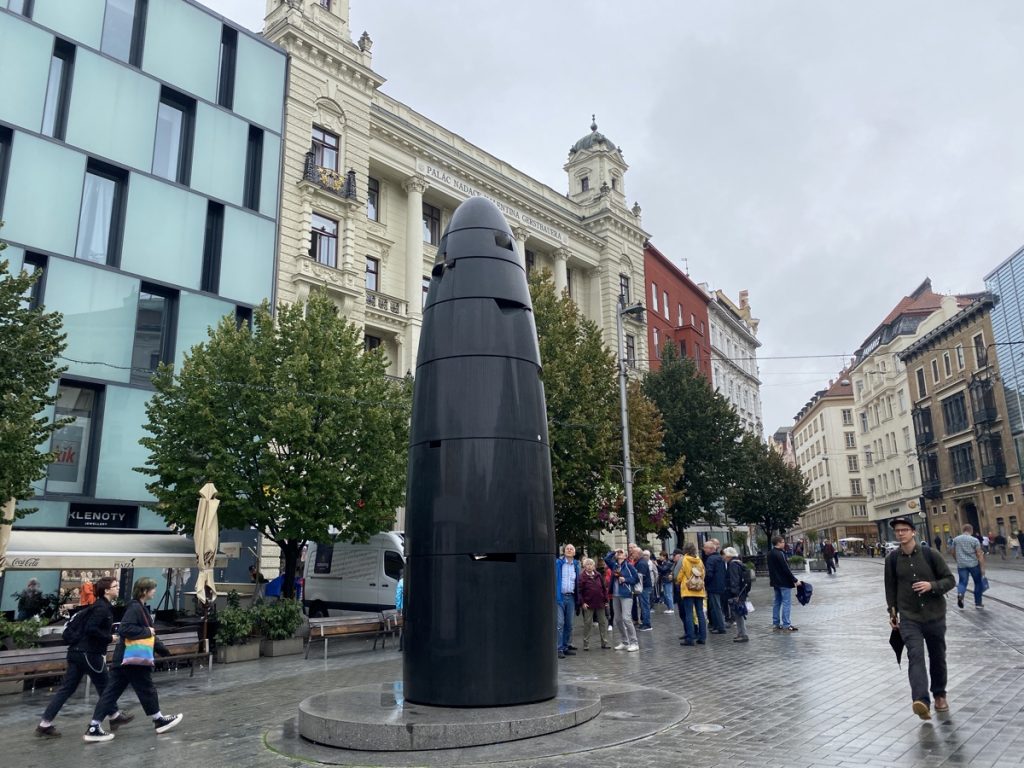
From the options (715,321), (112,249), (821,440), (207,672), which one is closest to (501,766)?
(207,672)

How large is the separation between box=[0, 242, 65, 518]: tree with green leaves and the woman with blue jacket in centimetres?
1023

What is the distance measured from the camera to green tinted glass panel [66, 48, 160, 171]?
22203mm

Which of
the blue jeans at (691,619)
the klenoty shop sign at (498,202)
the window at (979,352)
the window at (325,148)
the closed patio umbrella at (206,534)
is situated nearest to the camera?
the blue jeans at (691,619)

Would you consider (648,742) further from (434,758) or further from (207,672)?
(207,672)

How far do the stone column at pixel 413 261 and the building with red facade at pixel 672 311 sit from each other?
1809 cm

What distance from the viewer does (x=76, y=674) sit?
8.27 metres

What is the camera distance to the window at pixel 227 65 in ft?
85.3

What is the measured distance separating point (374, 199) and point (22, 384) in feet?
63.7

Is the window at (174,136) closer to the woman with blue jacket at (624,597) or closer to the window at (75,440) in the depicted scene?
the window at (75,440)

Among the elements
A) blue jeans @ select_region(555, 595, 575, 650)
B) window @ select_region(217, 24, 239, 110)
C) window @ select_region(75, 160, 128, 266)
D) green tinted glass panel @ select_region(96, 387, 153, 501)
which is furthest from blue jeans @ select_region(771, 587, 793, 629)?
window @ select_region(217, 24, 239, 110)

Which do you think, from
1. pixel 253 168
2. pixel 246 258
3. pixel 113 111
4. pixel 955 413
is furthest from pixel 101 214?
pixel 955 413

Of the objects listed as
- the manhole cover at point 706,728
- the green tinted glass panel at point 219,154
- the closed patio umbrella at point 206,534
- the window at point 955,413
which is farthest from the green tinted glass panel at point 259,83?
the window at point 955,413

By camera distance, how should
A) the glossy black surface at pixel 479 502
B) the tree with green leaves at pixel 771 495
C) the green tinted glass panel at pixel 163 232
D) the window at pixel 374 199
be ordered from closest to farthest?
the glossy black surface at pixel 479 502, the green tinted glass panel at pixel 163 232, the window at pixel 374 199, the tree with green leaves at pixel 771 495

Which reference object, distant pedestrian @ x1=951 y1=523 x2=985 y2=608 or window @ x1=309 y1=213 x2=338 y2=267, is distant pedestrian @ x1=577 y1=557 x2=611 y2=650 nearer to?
distant pedestrian @ x1=951 y1=523 x2=985 y2=608
